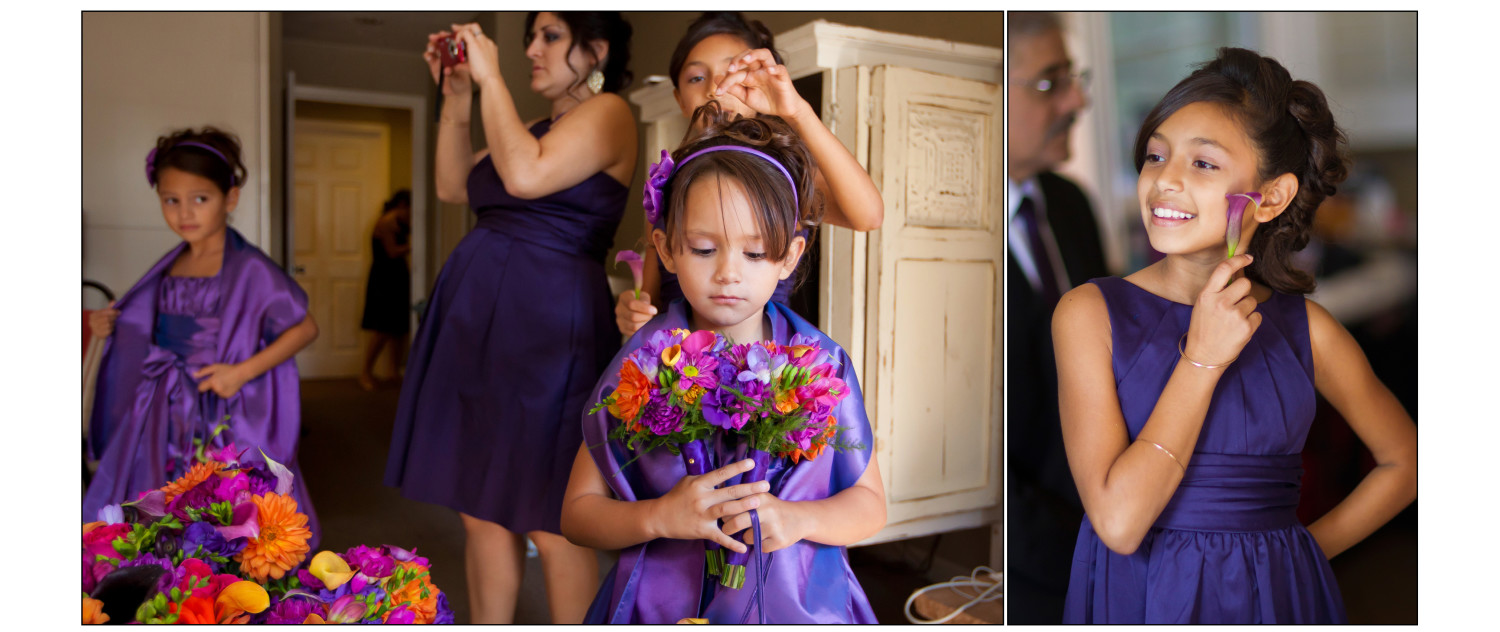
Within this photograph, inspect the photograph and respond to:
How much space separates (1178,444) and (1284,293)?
24cm

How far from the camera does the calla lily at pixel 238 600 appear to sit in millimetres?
933

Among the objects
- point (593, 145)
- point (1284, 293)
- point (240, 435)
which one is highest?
point (593, 145)

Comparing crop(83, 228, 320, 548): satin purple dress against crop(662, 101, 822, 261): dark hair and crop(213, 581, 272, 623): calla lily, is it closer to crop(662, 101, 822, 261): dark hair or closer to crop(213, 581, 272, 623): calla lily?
crop(213, 581, 272, 623): calla lily

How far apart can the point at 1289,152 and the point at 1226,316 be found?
8.9 inches

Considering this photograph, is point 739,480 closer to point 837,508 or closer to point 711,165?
point 837,508

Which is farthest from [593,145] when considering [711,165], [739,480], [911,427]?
[911,427]

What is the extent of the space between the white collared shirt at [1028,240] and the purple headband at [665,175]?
0.36 m

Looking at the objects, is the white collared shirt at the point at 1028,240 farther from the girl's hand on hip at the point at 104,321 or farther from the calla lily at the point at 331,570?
the girl's hand on hip at the point at 104,321

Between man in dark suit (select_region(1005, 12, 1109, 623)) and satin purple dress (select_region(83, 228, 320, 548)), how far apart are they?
176 cm

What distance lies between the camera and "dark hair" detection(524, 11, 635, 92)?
5.23 feet

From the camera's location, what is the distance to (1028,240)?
1344 millimetres

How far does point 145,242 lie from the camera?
9.00ft

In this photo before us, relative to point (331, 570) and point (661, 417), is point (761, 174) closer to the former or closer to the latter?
point (661, 417)

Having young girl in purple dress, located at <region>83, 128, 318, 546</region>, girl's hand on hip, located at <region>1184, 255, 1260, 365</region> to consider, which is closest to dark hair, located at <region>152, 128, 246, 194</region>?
young girl in purple dress, located at <region>83, 128, 318, 546</region>
